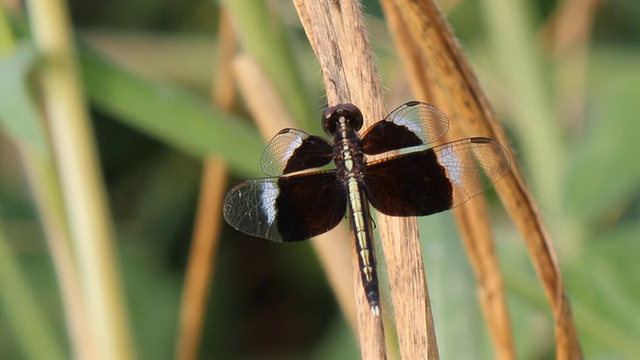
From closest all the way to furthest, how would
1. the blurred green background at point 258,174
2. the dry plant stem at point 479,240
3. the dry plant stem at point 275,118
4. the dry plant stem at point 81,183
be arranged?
the dry plant stem at point 479,240 < the dry plant stem at point 275,118 < the dry plant stem at point 81,183 < the blurred green background at point 258,174

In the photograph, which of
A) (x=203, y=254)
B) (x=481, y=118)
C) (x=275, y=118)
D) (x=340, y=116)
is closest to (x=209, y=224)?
(x=203, y=254)

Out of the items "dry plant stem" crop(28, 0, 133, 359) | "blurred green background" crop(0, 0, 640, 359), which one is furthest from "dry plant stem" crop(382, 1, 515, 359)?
"dry plant stem" crop(28, 0, 133, 359)

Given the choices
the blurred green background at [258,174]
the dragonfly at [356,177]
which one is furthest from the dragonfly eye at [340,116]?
the blurred green background at [258,174]

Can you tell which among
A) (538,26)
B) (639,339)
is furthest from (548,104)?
(639,339)

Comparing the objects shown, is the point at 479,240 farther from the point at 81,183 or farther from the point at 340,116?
the point at 81,183

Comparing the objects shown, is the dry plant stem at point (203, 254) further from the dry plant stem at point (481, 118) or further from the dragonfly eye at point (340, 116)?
the dry plant stem at point (481, 118)

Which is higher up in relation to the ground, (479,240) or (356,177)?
(356,177)
